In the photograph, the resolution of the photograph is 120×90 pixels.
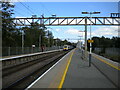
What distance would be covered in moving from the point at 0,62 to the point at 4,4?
16.2m

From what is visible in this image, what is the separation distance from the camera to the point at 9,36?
116ft

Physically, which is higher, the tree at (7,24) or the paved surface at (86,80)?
the tree at (7,24)

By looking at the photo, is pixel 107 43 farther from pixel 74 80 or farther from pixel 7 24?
pixel 74 80

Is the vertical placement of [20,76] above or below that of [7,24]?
below

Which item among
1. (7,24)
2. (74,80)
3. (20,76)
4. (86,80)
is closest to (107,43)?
(7,24)

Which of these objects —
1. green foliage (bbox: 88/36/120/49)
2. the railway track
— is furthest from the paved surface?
green foliage (bbox: 88/36/120/49)

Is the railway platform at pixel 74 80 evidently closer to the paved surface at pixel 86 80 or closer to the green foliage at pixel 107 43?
the paved surface at pixel 86 80

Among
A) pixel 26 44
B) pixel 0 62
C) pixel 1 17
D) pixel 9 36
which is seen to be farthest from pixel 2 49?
pixel 26 44

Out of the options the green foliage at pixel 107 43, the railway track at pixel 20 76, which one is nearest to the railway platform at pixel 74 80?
the railway track at pixel 20 76

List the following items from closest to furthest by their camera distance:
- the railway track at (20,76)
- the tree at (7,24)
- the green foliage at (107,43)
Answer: the railway track at (20,76) < the tree at (7,24) < the green foliage at (107,43)

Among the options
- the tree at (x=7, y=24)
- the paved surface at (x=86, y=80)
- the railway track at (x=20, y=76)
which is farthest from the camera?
the tree at (x=7, y=24)

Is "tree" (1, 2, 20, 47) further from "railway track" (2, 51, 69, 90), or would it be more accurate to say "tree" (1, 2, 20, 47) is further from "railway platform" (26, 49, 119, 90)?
"railway platform" (26, 49, 119, 90)

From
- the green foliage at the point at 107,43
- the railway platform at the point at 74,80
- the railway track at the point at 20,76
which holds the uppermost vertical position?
the green foliage at the point at 107,43

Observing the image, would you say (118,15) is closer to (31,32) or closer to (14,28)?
(14,28)
